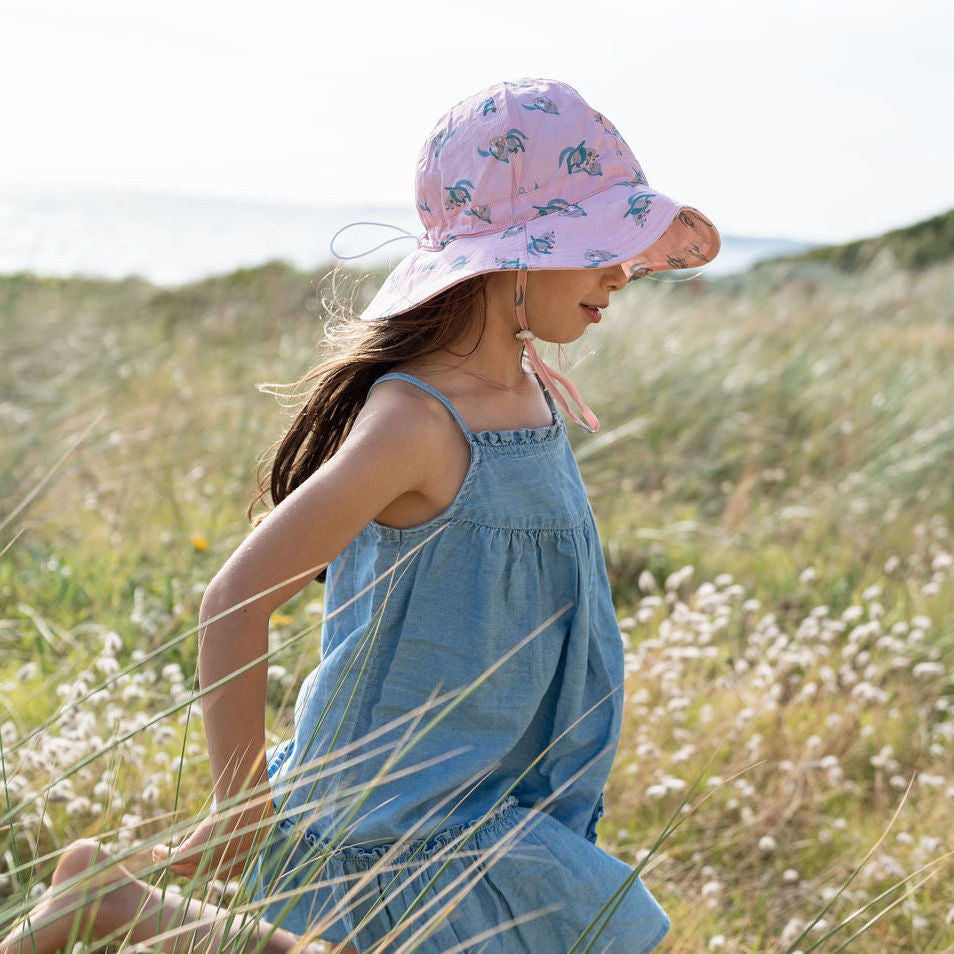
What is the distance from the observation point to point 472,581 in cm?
172

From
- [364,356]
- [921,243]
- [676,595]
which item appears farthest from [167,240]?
[921,243]

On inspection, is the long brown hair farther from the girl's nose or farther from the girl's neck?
the girl's nose

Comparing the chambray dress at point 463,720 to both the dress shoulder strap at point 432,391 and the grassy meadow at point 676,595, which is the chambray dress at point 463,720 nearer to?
the dress shoulder strap at point 432,391

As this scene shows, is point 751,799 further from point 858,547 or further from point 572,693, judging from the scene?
point 858,547

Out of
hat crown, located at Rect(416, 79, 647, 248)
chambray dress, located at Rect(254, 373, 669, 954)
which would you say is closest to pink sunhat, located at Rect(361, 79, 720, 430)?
hat crown, located at Rect(416, 79, 647, 248)

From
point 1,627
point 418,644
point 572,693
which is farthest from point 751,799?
point 1,627

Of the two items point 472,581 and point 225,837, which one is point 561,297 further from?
point 225,837

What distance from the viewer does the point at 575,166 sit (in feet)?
6.03

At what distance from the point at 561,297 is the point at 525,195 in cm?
18

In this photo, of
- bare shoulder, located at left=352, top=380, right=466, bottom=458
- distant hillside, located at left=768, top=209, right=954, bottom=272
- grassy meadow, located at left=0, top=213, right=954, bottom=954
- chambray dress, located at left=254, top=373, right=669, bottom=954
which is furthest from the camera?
distant hillside, located at left=768, top=209, right=954, bottom=272

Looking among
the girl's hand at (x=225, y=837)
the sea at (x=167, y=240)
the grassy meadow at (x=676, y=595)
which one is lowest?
the grassy meadow at (x=676, y=595)

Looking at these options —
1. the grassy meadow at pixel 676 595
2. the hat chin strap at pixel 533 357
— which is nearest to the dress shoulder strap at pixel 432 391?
the hat chin strap at pixel 533 357

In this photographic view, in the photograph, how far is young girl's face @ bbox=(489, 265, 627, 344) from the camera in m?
1.82

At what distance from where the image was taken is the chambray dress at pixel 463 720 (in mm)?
1685
